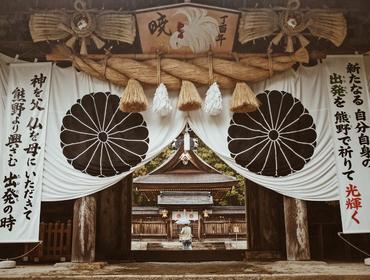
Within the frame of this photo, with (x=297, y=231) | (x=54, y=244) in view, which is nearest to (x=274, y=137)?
(x=297, y=231)

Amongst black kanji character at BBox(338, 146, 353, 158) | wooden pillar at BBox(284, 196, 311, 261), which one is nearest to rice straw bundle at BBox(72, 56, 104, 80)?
wooden pillar at BBox(284, 196, 311, 261)

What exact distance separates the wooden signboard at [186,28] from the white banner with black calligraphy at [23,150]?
1678mm

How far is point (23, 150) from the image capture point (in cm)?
561

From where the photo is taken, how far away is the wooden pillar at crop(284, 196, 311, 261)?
537 centimetres

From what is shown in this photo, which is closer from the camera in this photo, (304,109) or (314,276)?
(314,276)

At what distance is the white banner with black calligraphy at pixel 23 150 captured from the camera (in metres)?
5.36

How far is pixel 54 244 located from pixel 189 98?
4012mm

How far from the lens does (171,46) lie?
19.0 feet

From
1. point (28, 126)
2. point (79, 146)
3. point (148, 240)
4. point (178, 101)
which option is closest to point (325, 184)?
point (178, 101)

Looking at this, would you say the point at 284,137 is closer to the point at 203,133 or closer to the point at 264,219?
the point at 203,133

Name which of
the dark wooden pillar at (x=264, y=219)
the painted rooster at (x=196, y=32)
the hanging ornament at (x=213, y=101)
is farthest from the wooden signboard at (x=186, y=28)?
the dark wooden pillar at (x=264, y=219)

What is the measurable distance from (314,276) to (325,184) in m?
1.49

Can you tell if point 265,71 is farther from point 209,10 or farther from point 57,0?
point 57,0

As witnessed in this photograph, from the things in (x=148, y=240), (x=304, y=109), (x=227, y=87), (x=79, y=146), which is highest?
(x=227, y=87)
